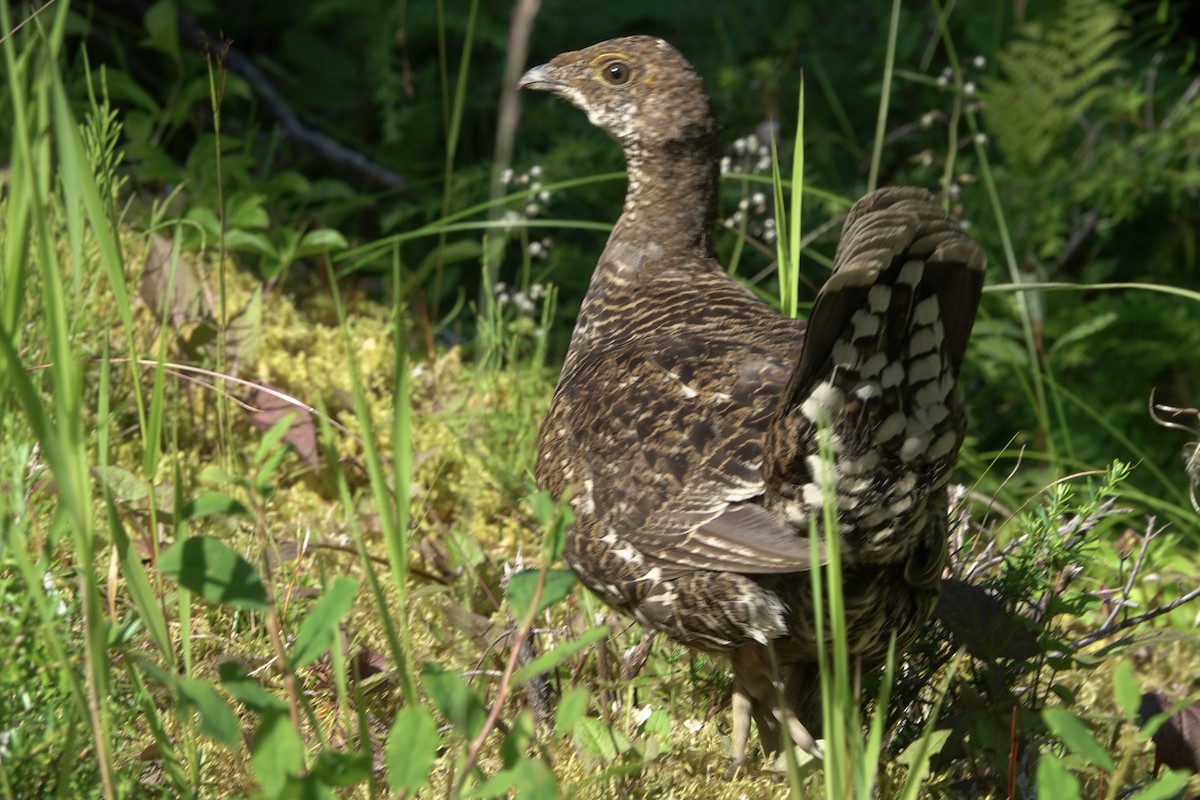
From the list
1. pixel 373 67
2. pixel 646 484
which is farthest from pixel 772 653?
pixel 373 67

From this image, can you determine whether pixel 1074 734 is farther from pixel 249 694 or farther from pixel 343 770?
pixel 249 694

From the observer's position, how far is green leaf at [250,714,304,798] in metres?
1.83

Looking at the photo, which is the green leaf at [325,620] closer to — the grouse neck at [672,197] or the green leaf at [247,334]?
the grouse neck at [672,197]

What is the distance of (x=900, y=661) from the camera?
3.20 meters

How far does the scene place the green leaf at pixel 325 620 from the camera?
1.96m

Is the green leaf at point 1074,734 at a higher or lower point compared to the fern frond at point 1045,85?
lower

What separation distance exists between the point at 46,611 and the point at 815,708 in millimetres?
2072

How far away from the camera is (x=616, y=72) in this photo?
13.1 ft

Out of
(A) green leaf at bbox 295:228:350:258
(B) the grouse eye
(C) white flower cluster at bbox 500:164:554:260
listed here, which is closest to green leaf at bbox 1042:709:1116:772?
(C) white flower cluster at bbox 500:164:554:260

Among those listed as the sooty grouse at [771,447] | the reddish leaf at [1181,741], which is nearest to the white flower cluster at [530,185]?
the sooty grouse at [771,447]

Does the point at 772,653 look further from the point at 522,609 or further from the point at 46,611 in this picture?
the point at 46,611

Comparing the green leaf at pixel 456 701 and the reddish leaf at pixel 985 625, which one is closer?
the green leaf at pixel 456 701

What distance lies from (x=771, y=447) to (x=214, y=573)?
1.19 m

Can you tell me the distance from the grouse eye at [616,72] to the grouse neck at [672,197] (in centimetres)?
21
